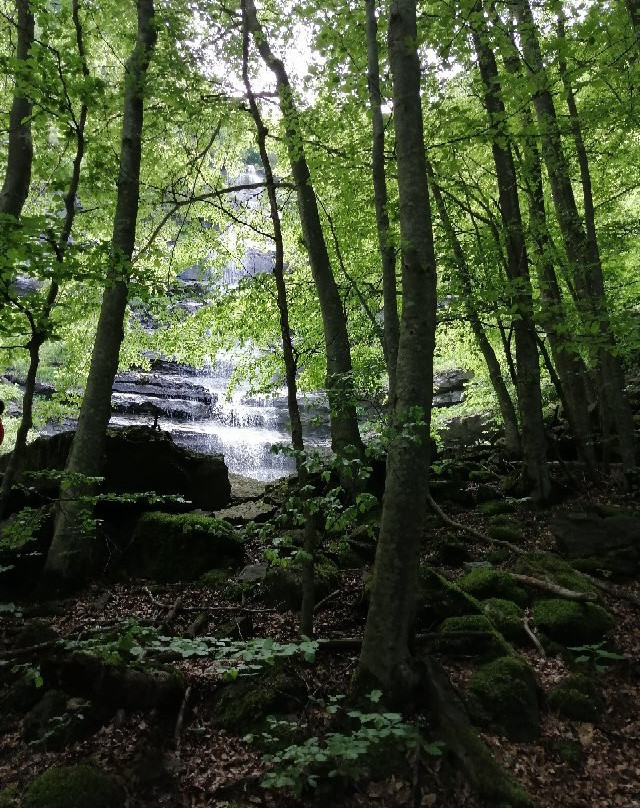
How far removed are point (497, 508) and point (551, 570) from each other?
8.51ft

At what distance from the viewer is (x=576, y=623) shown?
208 inches

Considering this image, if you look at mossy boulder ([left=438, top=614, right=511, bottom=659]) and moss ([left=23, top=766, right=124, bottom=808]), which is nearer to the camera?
moss ([left=23, top=766, right=124, bottom=808])

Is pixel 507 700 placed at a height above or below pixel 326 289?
below

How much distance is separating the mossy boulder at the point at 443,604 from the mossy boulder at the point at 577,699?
1.01m

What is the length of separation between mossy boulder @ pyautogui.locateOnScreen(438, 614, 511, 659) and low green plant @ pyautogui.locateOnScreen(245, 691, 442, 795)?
1240mm

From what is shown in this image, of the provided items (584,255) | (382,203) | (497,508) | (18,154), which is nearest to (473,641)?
(497,508)

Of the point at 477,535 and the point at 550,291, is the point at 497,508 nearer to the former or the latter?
the point at 477,535

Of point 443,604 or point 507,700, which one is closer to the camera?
point 507,700

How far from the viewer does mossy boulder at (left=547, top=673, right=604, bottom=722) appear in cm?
434

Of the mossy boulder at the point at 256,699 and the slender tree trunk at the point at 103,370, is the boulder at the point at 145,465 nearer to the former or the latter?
the slender tree trunk at the point at 103,370

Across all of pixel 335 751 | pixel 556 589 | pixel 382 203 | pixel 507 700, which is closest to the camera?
pixel 335 751

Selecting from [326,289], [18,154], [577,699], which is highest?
[18,154]

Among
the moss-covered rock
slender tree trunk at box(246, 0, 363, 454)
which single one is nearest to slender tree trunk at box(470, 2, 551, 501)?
slender tree trunk at box(246, 0, 363, 454)

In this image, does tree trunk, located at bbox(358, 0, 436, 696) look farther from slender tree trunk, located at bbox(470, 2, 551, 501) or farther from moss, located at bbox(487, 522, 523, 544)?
slender tree trunk, located at bbox(470, 2, 551, 501)
